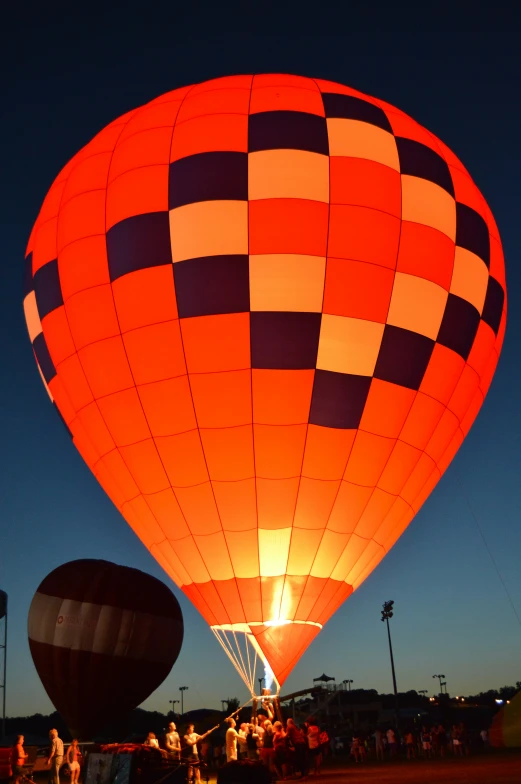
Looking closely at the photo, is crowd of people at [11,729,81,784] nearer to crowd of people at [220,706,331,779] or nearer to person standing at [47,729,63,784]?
person standing at [47,729,63,784]

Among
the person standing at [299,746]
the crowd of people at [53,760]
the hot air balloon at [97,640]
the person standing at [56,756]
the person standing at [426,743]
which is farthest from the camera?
the hot air balloon at [97,640]

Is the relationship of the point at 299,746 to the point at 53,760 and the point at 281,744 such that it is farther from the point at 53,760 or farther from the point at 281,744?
the point at 53,760

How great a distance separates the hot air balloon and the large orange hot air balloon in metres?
5.25

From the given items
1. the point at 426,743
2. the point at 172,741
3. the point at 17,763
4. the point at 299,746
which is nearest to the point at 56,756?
the point at 172,741

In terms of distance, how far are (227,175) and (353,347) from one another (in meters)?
2.27

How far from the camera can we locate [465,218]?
371 inches

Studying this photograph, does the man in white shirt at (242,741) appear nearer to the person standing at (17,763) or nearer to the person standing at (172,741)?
the person standing at (172,741)

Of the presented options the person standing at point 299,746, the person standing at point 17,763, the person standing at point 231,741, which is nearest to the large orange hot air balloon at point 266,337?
the person standing at point 231,741

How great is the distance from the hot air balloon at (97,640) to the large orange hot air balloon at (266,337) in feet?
17.2

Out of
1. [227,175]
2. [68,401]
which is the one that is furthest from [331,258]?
[68,401]

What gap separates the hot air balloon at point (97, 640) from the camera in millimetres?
13562

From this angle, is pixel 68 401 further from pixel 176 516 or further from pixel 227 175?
pixel 227 175

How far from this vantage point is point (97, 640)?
1363 centimetres

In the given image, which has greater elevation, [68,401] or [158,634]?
[68,401]
